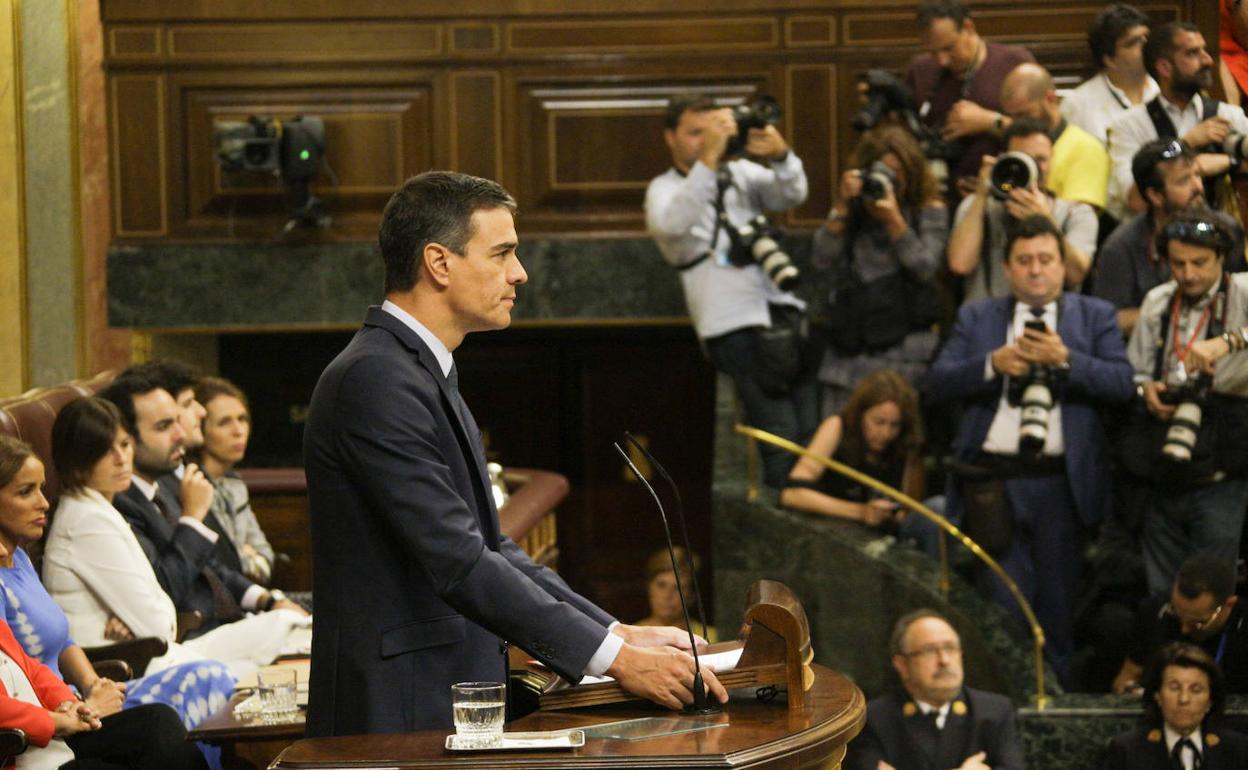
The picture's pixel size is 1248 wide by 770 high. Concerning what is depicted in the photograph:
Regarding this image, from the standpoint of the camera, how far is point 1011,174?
20.3 feet

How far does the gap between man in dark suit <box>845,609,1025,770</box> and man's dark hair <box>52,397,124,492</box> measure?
2.26 metres

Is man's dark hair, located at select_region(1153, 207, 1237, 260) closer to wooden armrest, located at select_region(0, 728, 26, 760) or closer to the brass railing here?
the brass railing

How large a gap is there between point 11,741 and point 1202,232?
12.6 feet

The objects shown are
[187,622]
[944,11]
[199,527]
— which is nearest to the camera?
[187,622]

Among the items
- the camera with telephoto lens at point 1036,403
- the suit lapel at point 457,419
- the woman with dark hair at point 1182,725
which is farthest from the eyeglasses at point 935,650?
the suit lapel at point 457,419

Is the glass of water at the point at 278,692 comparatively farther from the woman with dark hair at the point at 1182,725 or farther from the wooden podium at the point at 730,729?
the woman with dark hair at the point at 1182,725

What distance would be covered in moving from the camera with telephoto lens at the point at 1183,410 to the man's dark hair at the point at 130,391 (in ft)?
9.97

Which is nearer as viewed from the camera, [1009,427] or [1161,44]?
[1009,427]

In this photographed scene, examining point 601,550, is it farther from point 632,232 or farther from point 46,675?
point 46,675

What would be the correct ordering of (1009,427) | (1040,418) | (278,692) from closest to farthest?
(278,692), (1040,418), (1009,427)

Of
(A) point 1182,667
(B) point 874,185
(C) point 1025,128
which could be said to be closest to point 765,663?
(A) point 1182,667

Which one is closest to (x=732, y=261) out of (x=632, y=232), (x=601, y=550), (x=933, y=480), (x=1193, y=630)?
(x=933, y=480)

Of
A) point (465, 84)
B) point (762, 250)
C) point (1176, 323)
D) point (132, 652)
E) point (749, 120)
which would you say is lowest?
point (132, 652)

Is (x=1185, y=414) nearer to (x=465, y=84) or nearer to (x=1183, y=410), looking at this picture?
(x=1183, y=410)
